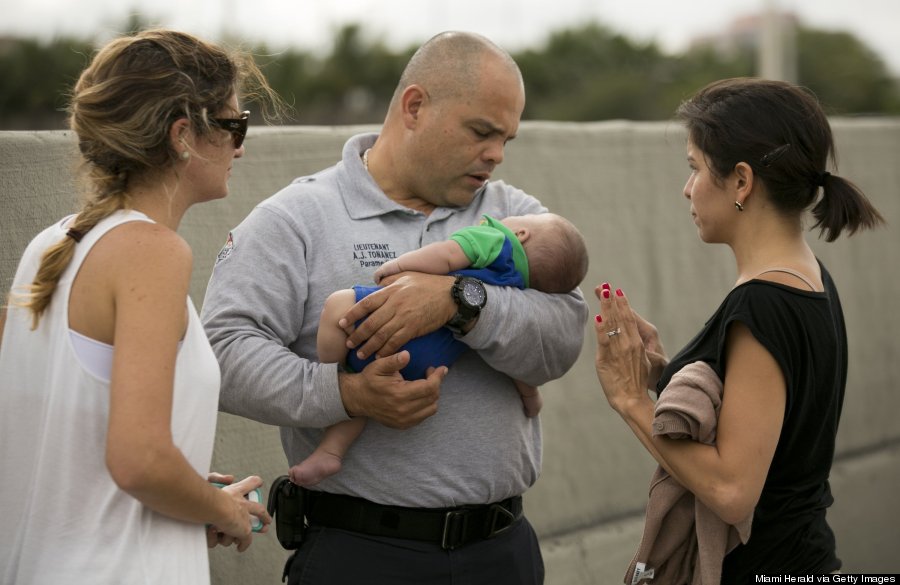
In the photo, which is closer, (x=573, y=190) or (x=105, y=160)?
(x=105, y=160)

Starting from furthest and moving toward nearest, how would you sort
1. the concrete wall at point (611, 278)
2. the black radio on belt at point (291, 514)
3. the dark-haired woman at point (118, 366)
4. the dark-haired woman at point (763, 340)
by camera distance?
the concrete wall at point (611, 278) < the black radio on belt at point (291, 514) < the dark-haired woman at point (763, 340) < the dark-haired woman at point (118, 366)

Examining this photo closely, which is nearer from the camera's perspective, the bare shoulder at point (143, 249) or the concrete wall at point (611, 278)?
the bare shoulder at point (143, 249)

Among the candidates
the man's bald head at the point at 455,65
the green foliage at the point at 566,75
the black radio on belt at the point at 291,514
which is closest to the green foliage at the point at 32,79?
the green foliage at the point at 566,75

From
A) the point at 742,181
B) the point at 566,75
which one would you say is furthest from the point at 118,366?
the point at 566,75

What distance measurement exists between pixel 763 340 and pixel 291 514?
4.57 feet

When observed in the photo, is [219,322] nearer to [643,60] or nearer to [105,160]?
[105,160]

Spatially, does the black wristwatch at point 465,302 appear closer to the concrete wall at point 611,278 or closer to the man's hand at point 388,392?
the man's hand at point 388,392

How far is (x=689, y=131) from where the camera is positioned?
118 inches

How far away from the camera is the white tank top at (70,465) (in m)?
2.17

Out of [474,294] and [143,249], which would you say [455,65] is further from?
[143,249]

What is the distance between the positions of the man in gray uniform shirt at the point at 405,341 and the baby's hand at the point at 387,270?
88 mm

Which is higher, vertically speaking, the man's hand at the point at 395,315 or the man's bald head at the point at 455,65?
the man's bald head at the point at 455,65

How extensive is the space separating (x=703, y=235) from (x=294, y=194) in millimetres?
1162

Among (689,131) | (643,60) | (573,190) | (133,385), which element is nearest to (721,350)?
(689,131)
